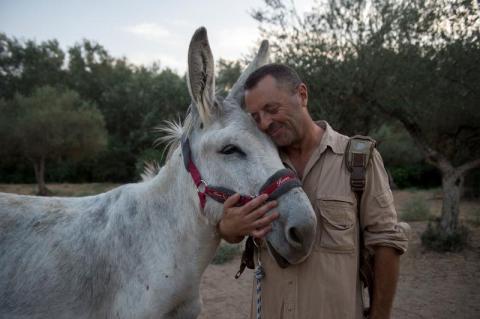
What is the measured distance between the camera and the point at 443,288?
24.5 ft

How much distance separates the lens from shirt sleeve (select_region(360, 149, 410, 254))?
203 centimetres

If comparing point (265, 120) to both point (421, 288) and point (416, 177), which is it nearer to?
point (421, 288)

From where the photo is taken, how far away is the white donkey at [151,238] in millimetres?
2189

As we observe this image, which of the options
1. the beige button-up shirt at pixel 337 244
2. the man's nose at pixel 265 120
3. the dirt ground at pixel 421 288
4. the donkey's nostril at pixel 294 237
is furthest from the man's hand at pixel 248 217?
the dirt ground at pixel 421 288

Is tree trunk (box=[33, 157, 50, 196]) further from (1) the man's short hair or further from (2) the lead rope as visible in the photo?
(1) the man's short hair

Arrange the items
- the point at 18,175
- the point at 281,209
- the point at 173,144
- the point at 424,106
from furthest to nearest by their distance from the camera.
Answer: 1. the point at 18,175
2. the point at 424,106
3. the point at 173,144
4. the point at 281,209

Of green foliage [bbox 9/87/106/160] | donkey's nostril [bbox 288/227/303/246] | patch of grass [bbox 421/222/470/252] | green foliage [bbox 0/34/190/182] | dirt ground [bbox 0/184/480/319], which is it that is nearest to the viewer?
donkey's nostril [bbox 288/227/303/246]

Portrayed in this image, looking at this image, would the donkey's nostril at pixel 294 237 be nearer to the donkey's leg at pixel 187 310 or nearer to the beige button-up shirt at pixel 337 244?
the beige button-up shirt at pixel 337 244

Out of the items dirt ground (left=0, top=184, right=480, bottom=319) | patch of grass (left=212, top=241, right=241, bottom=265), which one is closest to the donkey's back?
dirt ground (left=0, top=184, right=480, bottom=319)

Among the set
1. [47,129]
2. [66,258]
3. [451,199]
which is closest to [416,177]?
[451,199]

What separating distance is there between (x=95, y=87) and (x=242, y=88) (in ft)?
137

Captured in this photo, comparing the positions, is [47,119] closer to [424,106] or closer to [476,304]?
[424,106]

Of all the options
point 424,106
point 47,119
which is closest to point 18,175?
point 47,119

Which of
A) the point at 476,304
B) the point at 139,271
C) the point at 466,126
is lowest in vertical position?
the point at 476,304
